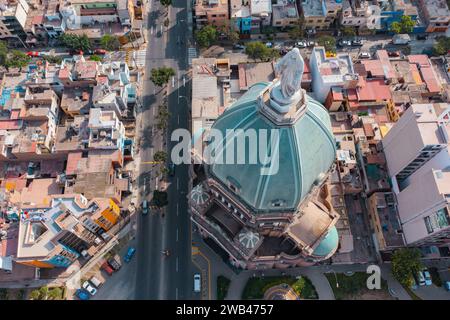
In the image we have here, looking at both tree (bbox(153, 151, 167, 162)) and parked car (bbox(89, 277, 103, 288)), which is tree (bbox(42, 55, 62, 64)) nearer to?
tree (bbox(153, 151, 167, 162))

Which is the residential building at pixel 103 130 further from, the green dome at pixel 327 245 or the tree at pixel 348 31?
the tree at pixel 348 31

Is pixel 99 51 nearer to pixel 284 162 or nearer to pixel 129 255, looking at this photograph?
pixel 129 255

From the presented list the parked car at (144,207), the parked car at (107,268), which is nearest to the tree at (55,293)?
the parked car at (107,268)

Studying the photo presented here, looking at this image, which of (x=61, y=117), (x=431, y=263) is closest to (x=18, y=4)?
(x=61, y=117)

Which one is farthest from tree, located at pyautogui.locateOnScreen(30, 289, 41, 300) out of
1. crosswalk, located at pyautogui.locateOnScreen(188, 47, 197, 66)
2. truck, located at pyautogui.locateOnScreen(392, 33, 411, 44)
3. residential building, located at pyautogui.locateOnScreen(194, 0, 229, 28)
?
truck, located at pyautogui.locateOnScreen(392, 33, 411, 44)

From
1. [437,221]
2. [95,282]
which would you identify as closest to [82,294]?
[95,282]

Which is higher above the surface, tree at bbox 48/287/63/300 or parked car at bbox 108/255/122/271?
parked car at bbox 108/255/122/271

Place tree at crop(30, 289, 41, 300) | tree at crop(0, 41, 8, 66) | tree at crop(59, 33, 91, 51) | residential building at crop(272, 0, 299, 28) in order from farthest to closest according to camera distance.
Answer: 1. residential building at crop(272, 0, 299, 28)
2. tree at crop(59, 33, 91, 51)
3. tree at crop(0, 41, 8, 66)
4. tree at crop(30, 289, 41, 300)
